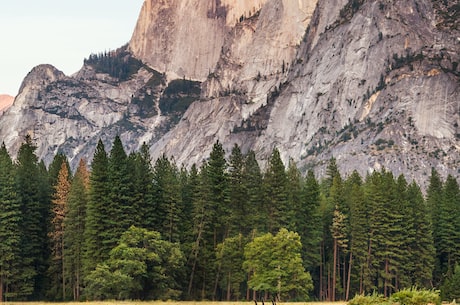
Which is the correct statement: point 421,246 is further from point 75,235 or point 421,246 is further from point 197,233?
point 75,235

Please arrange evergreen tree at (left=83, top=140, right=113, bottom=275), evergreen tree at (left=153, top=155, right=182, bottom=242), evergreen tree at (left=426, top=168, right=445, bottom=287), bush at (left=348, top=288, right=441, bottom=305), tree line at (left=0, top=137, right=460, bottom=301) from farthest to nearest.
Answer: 1. evergreen tree at (left=426, top=168, right=445, bottom=287)
2. evergreen tree at (left=153, top=155, right=182, bottom=242)
3. evergreen tree at (left=83, top=140, right=113, bottom=275)
4. tree line at (left=0, top=137, right=460, bottom=301)
5. bush at (left=348, top=288, right=441, bottom=305)

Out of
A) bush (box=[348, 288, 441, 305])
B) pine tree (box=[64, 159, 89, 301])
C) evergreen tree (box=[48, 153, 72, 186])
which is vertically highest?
evergreen tree (box=[48, 153, 72, 186])

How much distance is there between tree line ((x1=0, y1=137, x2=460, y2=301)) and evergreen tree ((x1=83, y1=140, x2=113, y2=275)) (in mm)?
128

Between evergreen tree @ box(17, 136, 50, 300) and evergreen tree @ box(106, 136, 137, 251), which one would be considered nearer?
evergreen tree @ box(106, 136, 137, 251)

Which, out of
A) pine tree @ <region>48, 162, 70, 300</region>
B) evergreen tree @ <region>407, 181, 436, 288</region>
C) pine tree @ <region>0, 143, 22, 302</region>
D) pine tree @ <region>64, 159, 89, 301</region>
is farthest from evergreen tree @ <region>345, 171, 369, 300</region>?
pine tree @ <region>0, 143, 22, 302</region>

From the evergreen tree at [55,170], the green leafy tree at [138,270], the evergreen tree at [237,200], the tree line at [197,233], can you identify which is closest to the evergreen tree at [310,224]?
the tree line at [197,233]

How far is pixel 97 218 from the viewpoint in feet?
226

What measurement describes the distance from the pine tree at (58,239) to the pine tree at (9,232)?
4199mm

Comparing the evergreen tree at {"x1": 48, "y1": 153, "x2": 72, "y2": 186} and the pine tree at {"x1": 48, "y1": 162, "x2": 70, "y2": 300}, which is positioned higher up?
the evergreen tree at {"x1": 48, "y1": 153, "x2": 72, "y2": 186}

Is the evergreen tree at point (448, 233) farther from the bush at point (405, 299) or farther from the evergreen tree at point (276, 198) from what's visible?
the bush at point (405, 299)

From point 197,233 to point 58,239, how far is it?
1563 cm

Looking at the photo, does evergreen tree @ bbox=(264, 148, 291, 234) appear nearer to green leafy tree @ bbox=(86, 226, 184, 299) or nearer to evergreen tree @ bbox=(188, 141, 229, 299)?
evergreen tree @ bbox=(188, 141, 229, 299)

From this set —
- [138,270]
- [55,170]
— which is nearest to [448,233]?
[138,270]

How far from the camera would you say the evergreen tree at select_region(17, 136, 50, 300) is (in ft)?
233
